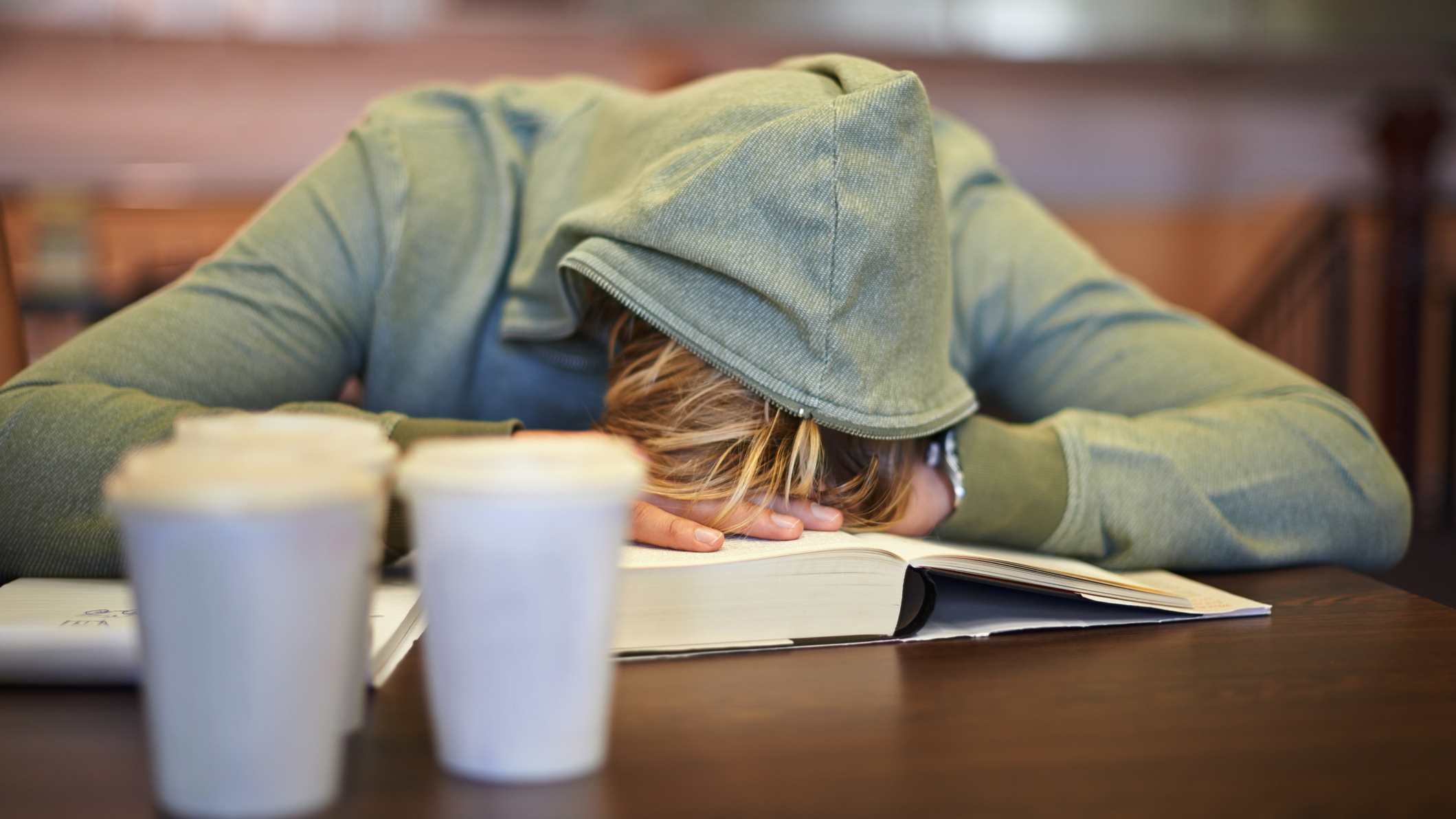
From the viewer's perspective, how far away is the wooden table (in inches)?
15.8

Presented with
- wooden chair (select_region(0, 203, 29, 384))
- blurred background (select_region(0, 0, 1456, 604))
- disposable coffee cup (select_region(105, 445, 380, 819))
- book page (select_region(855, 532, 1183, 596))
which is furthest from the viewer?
blurred background (select_region(0, 0, 1456, 604))

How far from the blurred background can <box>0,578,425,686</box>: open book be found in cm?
333

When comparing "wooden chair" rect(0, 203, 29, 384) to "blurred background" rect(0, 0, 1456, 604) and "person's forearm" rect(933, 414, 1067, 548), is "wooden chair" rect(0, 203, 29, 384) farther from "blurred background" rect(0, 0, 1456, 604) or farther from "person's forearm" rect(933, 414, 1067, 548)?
"blurred background" rect(0, 0, 1456, 604)

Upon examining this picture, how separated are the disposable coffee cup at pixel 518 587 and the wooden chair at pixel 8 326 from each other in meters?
0.87

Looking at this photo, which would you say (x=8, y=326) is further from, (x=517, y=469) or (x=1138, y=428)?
(x=1138, y=428)

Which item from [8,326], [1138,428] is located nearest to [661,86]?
[8,326]

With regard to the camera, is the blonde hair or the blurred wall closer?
the blonde hair

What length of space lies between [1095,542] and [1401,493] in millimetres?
324

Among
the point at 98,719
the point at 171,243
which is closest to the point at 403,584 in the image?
the point at 98,719

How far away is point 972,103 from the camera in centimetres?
510

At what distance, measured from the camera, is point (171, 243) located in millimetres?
4332

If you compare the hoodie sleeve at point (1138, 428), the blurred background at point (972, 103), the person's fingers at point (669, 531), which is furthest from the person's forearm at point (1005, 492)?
the blurred background at point (972, 103)

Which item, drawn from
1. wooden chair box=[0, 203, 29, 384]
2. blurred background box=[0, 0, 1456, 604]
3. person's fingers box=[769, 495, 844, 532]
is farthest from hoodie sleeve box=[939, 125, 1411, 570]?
blurred background box=[0, 0, 1456, 604]

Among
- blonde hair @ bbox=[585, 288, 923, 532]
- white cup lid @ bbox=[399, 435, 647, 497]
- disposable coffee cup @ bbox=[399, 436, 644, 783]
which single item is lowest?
blonde hair @ bbox=[585, 288, 923, 532]
